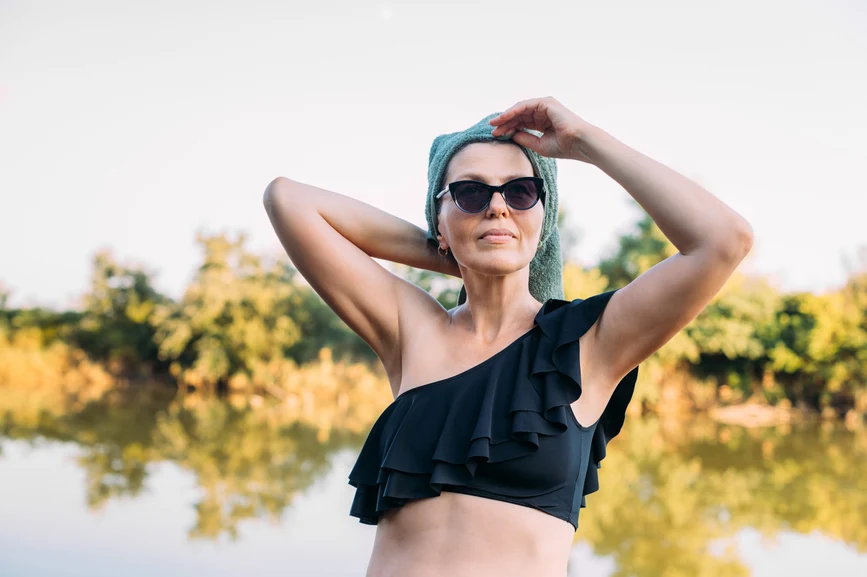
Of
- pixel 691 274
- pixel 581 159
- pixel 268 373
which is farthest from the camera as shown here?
pixel 268 373

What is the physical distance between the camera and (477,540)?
1.37 m

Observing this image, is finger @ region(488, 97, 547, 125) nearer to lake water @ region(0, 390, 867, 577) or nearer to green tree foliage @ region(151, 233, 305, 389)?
lake water @ region(0, 390, 867, 577)

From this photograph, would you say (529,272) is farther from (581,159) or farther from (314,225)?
(314,225)

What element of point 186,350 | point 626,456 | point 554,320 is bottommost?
point 554,320

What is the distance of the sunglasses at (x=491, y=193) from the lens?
1.48m

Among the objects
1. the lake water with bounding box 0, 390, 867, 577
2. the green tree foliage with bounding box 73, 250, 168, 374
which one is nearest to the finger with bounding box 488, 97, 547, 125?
the lake water with bounding box 0, 390, 867, 577

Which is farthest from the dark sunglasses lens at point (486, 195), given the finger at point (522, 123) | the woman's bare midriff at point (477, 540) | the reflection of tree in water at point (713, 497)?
the reflection of tree in water at point (713, 497)

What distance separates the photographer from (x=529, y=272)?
5.67ft

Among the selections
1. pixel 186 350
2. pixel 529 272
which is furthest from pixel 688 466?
pixel 186 350

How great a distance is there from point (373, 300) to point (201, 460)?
34.4 ft

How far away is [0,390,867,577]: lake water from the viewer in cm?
704

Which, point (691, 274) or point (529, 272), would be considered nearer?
Answer: point (691, 274)

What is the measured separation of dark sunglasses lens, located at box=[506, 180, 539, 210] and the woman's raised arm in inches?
9.9

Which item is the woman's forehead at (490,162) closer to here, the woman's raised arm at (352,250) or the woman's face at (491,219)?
the woman's face at (491,219)
